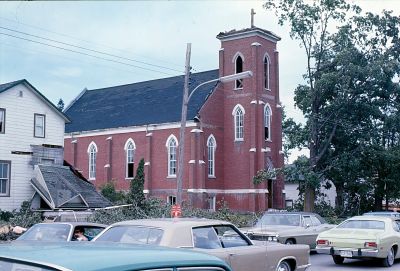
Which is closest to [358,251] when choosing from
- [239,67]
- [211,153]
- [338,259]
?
[338,259]

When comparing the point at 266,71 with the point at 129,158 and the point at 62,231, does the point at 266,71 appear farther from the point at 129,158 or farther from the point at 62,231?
the point at 62,231

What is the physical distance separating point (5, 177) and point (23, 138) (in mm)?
2407

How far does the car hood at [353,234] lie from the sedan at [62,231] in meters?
7.24

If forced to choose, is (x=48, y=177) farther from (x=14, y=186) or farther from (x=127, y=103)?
(x=127, y=103)

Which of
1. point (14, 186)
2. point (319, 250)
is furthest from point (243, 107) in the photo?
point (319, 250)

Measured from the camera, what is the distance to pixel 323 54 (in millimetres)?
43000

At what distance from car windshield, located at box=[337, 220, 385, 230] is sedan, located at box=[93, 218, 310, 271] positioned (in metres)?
6.85

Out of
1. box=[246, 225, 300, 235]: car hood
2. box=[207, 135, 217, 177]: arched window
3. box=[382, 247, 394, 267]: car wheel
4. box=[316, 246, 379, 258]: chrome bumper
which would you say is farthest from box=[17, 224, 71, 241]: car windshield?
box=[207, 135, 217, 177]: arched window

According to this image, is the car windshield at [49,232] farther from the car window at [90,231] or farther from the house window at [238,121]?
the house window at [238,121]

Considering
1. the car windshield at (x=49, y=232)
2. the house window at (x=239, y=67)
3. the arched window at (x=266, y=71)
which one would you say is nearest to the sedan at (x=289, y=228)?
the car windshield at (x=49, y=232)

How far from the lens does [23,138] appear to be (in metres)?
32.7

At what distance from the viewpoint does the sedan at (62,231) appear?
1277cm

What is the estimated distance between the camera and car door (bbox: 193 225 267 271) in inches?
400

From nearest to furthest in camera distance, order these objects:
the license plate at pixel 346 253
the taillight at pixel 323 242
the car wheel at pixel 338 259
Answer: the license plate at pixel 346 253, the taillight at pixel 323 242, the car wheel at pixel 338 259
